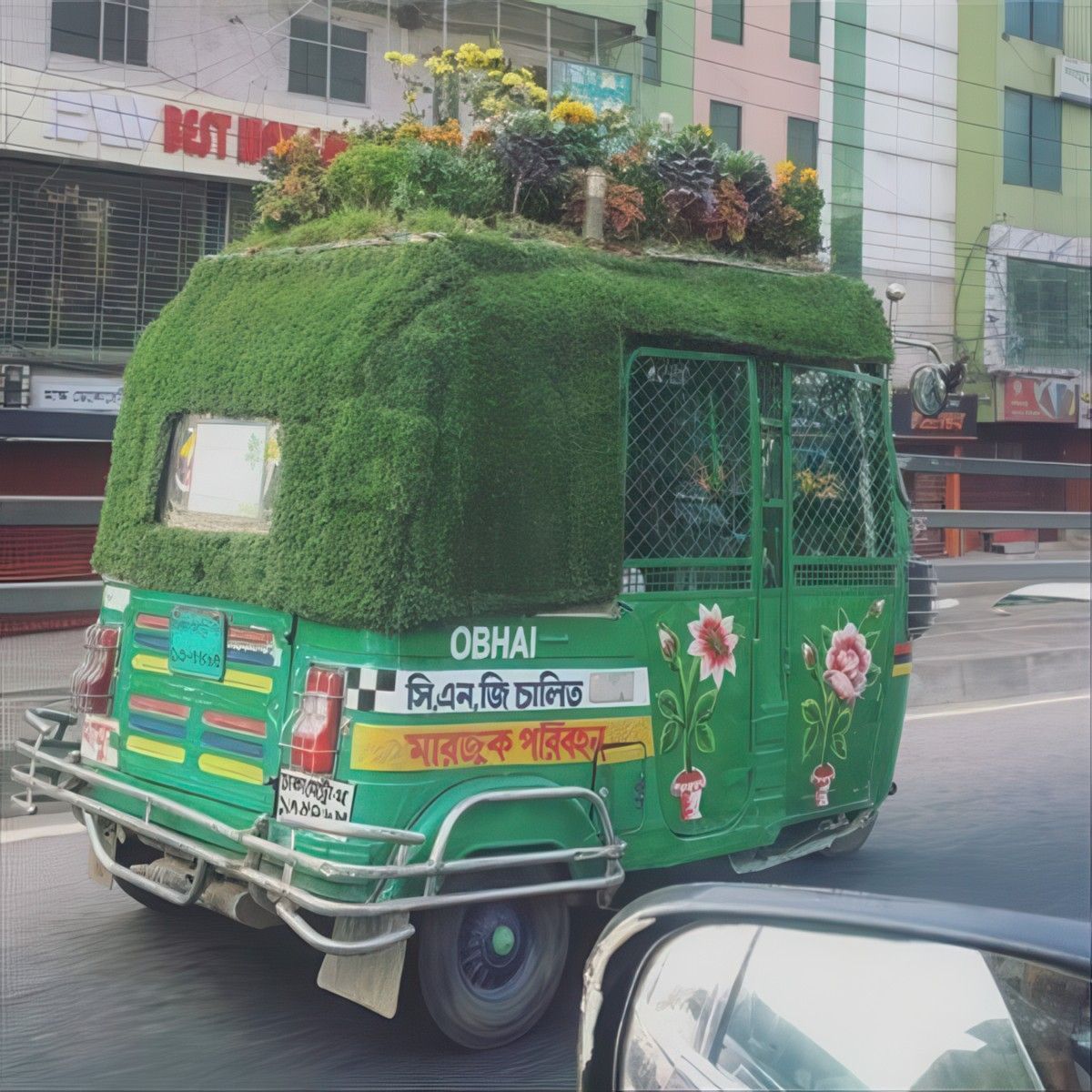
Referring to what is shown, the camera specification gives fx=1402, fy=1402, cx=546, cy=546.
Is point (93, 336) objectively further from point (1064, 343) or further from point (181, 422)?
point (1064, 343)

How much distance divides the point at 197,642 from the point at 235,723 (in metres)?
0.35

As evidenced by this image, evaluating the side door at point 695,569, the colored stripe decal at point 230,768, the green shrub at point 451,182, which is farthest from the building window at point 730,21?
the colored stripe decal at point 230,768

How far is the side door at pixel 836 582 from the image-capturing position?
518 cm

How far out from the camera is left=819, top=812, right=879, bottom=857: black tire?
6531mm

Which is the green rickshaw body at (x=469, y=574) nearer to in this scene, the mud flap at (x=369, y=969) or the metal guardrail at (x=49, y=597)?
the mud flap at (x=369, y=969)

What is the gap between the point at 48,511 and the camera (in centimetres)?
897

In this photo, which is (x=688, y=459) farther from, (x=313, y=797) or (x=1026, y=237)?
(x=1026, y=237)

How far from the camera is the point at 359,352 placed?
13.4 ft

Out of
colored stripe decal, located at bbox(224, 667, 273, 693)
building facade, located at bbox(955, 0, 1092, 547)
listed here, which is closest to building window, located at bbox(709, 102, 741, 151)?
building facade, located at bbox(955, 0, 1092, 547)

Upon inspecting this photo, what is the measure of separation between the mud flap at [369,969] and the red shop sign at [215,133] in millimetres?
14557

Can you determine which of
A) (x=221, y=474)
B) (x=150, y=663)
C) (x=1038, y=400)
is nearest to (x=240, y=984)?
(x=150, y=663)

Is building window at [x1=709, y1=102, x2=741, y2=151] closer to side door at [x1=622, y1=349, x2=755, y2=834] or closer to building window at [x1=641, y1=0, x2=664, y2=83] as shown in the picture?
building window at [x1=641, y1=0, x2=664, y2=83]

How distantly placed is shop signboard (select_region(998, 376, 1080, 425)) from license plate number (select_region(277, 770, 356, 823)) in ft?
85.4

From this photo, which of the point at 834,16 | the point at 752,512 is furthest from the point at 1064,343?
the point at 752,512
